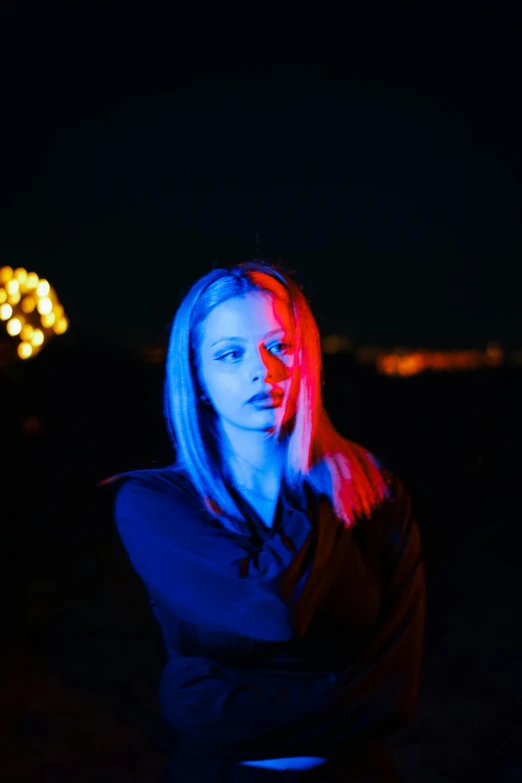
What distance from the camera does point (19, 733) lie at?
301 cm

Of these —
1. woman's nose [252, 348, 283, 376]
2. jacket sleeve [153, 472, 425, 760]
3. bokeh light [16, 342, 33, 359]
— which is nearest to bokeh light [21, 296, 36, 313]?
bokeh light [16, 342, 33, 359]

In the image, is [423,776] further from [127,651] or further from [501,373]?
[501,373]

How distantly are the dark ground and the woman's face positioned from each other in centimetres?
138

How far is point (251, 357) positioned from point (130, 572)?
13.1ft

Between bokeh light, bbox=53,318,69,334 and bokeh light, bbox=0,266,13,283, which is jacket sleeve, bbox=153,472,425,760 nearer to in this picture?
bokeh light, bbox=53,318,69,334

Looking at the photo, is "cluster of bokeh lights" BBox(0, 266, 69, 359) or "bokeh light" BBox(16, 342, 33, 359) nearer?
"cluster of bokeh lights" BBox(0, 266, 69, 359)

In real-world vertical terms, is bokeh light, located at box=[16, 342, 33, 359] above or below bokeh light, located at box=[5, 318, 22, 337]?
below

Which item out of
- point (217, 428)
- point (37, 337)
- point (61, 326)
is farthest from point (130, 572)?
point (217, 428)

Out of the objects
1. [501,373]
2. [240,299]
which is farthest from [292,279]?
[501,373]

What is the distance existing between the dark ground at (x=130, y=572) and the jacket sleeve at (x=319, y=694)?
1392 mm

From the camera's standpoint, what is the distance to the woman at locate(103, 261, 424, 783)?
3.42ft

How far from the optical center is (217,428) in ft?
Answer: 3.89

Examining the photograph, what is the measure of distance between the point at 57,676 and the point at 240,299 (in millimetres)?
3147

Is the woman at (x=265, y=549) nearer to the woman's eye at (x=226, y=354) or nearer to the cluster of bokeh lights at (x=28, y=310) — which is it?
the woman's eye at (x=226, y=354)
